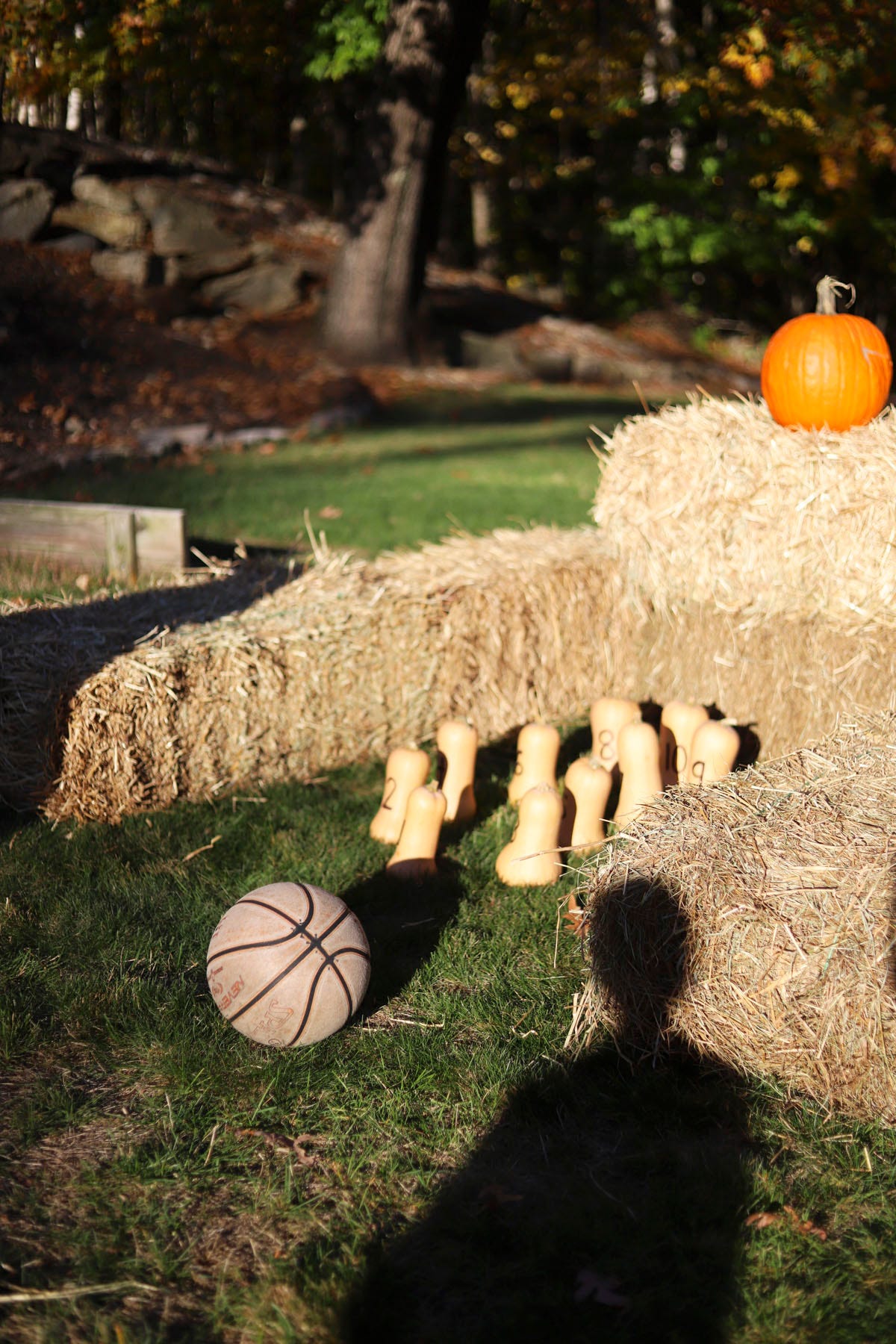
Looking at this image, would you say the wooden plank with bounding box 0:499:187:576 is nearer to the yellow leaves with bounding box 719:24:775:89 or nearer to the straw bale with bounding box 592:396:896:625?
the straw bale with bounding box 592:396:896:625

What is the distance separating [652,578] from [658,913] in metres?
3.16

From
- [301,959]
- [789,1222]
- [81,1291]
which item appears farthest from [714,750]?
[81,1291]

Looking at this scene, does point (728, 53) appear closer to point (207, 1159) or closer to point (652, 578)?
point (652, 578)

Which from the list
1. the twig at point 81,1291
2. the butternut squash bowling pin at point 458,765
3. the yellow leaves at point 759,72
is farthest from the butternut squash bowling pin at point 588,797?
the yellow leaves at point 759,72

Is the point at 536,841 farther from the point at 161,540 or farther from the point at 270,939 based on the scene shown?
the point at 161,540

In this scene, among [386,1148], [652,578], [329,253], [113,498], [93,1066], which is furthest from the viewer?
[329,253]

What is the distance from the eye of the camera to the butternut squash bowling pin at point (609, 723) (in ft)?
18.4

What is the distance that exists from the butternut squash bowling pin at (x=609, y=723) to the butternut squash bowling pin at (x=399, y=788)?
3.22ft

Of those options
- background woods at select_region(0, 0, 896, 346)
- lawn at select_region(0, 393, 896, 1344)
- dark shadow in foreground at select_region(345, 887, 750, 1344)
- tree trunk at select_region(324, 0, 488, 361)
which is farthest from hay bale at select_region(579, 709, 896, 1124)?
tree trunk at select_region(324, 0, 488, 361)

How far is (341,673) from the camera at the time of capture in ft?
19.6

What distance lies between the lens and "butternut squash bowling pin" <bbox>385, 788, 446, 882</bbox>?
4.81 meters

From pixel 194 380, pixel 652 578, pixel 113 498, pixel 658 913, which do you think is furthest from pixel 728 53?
pixel 658 913

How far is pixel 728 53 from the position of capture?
1655 centimetres

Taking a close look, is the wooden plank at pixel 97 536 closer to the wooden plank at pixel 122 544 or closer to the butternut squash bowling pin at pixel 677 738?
the wooden plank at pixel 122 544
